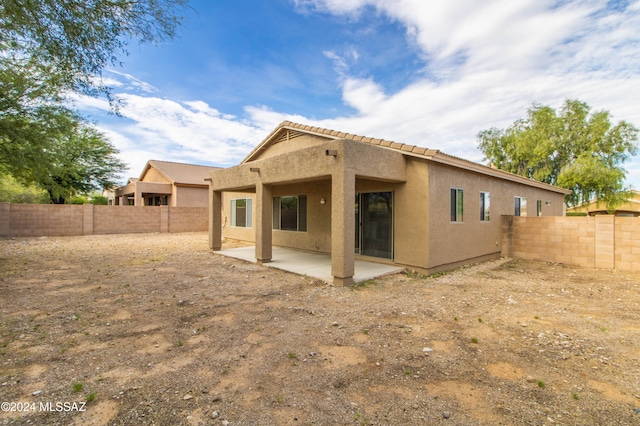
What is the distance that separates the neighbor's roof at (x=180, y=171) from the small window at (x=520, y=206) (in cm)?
2033

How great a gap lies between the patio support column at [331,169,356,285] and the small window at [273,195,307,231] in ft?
16.1

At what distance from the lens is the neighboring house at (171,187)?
76.4ft

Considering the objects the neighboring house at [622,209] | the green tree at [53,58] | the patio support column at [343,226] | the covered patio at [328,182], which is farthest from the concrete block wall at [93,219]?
the neighboring house at [622,209]

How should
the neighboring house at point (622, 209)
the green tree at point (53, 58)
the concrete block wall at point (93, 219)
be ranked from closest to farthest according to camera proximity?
the green tree at point (53, 58) < the concrete block wall at point (93, 219) < the neighboring house at point (622, 209)

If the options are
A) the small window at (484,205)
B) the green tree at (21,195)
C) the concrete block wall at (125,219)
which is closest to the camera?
the small window at (484,205)

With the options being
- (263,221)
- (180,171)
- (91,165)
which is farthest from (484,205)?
(91,165)

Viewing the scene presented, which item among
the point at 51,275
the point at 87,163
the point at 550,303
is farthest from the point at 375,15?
the point at 87,163

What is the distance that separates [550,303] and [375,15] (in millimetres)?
10657

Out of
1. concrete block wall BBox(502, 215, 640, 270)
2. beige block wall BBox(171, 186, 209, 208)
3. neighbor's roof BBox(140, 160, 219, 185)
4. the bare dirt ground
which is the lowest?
the bare dirt ground

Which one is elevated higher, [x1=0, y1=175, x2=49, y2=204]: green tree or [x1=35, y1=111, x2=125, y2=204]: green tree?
[x1=35, y1=111, x2=125, y2=204]: green tree

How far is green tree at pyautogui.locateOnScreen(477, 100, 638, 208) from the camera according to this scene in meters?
20.7

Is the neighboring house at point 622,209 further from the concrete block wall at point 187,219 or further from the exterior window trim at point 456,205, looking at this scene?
the concrete block wall at point 187,219

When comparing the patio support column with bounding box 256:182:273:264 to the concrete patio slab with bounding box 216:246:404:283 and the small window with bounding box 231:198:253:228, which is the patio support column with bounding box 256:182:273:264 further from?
the small window with bounding box 231:198:253:228

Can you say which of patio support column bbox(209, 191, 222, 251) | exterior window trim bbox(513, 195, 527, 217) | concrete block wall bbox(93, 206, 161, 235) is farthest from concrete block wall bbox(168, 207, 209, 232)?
exterior window trim bbox(513, 195, 527, 217)
